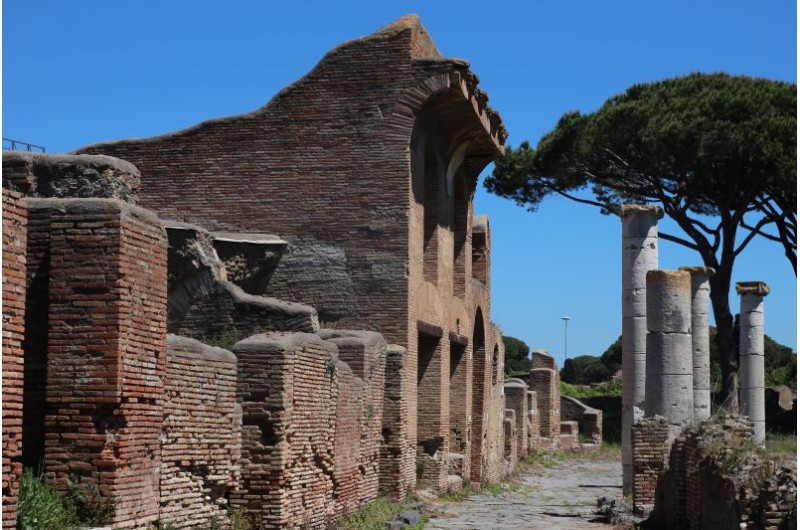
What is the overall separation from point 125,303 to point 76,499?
1.32m

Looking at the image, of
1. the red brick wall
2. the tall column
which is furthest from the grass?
the red brick wall

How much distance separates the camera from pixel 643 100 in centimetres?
2905

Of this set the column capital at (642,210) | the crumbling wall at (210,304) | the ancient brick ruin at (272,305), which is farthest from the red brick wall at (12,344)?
the column capital at (642,210)

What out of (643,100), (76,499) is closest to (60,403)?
(76,499)

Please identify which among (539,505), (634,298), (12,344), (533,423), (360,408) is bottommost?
(539,505)

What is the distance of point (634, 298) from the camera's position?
1728 cm

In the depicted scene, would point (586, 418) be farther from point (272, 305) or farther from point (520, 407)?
point (272, 305)

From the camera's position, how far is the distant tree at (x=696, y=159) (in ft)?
88.7

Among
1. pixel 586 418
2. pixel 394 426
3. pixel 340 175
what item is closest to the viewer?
pixel 394 426

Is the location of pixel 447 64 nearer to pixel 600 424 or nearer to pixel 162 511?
pixel 162 511

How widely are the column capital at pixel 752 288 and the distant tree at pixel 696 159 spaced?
4589 millimetres

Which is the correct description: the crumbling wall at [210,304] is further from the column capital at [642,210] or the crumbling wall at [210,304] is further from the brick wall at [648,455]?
the column capital at [642,210]

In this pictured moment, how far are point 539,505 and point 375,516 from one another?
15.9ft

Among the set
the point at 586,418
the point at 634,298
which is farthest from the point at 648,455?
the point at 586,418
